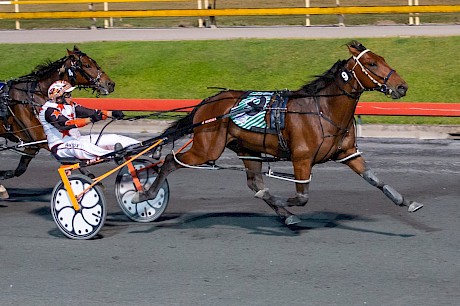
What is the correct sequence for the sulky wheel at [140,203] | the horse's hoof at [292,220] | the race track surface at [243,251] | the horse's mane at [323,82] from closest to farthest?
the race track surface at [243,251]
the horse's mane at [323,82]
the horse's hoof at [292,220]
the sulky wheel at [140,203]

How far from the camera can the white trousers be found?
1027 cm

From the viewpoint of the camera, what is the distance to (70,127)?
10219 mm

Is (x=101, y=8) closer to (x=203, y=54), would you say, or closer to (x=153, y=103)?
(x=203, y=54)

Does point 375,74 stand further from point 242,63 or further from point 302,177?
point 242,63

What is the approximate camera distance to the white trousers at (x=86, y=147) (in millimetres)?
10266

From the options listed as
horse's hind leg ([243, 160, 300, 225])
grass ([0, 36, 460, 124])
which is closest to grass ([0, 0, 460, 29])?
grass ([0, 36, 460, 124])

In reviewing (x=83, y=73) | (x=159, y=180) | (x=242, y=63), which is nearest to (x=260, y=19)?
(x=242, y=63)

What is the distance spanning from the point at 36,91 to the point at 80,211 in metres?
2.56

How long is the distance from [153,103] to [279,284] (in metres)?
10.8

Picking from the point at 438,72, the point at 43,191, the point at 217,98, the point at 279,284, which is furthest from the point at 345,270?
the point at 438,72

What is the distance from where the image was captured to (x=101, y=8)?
30719 millimetres

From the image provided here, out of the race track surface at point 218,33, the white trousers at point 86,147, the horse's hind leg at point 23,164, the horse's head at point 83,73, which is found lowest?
the horse's hind leg at point 23,164

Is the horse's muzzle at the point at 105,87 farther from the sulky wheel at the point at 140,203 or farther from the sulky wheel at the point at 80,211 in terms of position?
the sulky wheel at the point at 80,211

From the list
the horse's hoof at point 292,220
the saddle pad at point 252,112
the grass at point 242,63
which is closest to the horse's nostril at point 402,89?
the saddle pad at point 252,112
